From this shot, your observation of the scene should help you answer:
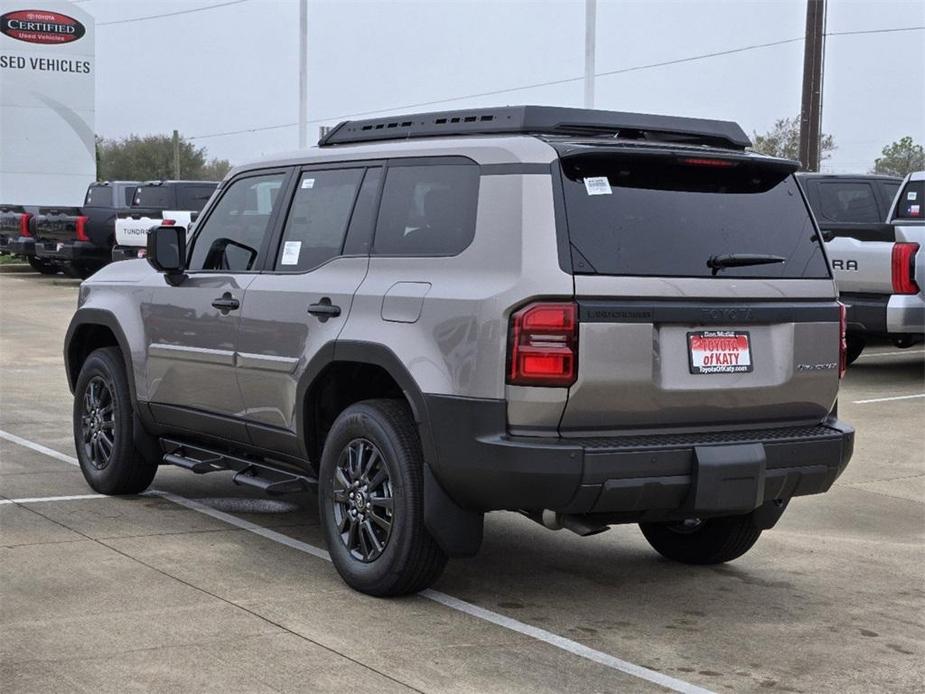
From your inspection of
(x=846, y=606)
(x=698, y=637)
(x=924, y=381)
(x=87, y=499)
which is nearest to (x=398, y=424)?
(x=698, y=637)

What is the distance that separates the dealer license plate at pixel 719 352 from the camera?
5.45 metres

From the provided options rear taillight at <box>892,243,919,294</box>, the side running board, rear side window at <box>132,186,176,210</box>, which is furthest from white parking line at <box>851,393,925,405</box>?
rear side window at <box>132,186,176,210</box>

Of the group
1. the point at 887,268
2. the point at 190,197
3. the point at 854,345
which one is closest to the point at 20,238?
the point at 190,197

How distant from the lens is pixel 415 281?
5676 mm

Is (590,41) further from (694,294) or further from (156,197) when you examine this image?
(694,294)

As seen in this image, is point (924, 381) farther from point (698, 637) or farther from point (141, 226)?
point (141, 226)

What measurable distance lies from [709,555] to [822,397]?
1.12 meters

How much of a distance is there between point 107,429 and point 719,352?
3.94 m

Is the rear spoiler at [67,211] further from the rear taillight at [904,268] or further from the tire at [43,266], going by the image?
the rear taillight at [904,268]

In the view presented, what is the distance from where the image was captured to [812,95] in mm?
22641

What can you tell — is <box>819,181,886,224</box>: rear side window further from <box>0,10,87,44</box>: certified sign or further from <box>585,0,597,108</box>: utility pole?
<box>0,10,87,44</box>: certified sign

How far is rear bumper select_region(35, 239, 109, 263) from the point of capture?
26.5 m

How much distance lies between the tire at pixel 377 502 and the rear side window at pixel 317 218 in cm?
84

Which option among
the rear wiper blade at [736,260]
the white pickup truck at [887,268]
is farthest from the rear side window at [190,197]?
the rear wiper blade at [736,260]
